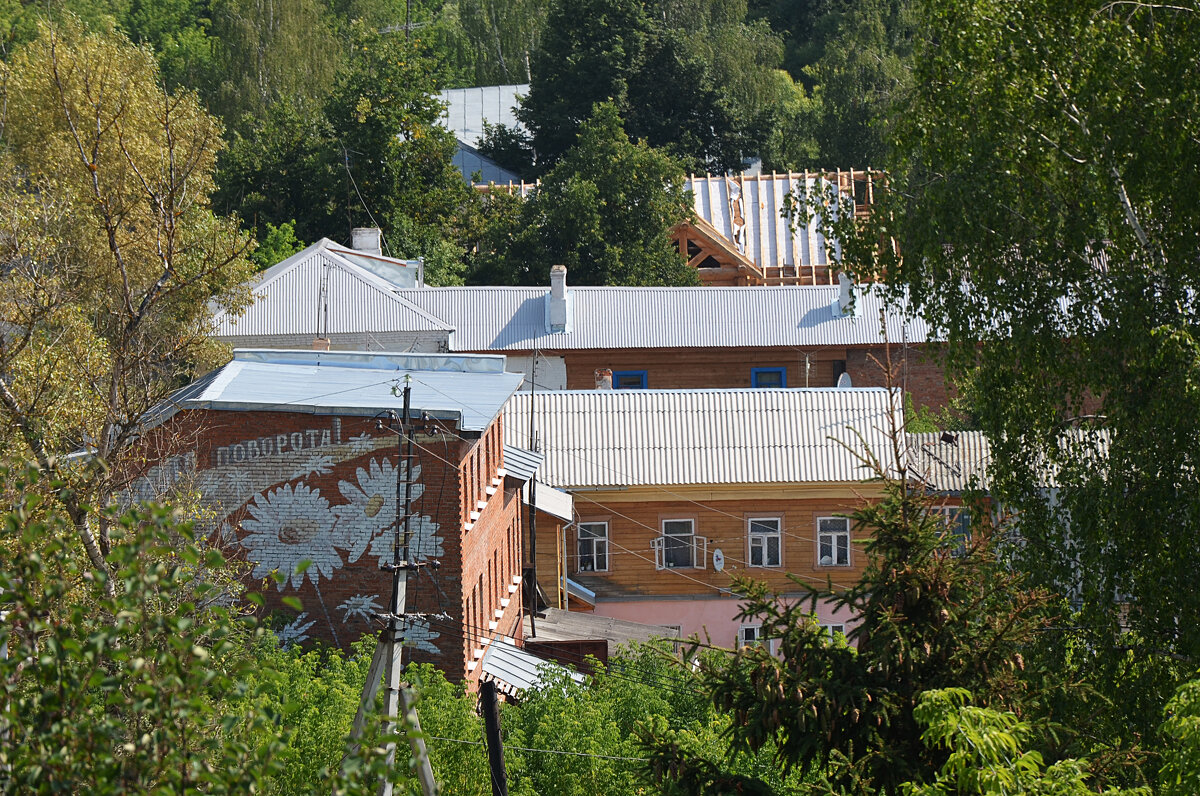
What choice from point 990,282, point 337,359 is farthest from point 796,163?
point 990,282

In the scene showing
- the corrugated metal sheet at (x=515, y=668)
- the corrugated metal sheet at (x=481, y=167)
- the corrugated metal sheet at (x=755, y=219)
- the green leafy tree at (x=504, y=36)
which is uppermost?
the green leafy tree at (x=504, y=36)

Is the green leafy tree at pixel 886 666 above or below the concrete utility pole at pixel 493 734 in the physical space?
above

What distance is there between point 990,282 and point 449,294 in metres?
28.2

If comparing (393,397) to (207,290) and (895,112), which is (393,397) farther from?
(207,290)

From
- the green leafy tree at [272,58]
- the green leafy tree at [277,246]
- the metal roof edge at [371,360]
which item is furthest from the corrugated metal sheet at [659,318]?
the green leafy tree at [272,58]

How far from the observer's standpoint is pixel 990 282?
14492mm

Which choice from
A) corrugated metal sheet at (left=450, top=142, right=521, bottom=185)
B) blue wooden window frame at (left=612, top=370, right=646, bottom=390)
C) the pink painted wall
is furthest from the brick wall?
corrugated metal sheet at (left=450, top=142, right=521, bottom=185)

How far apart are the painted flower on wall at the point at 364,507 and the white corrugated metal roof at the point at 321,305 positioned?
16.5 meters

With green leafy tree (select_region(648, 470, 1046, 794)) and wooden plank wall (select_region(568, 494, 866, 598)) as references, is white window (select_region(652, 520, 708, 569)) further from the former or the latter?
green leafy tree (select_region(648, 470, 1046, 794))

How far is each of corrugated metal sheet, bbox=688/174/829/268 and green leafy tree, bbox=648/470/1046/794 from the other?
41.6 meters

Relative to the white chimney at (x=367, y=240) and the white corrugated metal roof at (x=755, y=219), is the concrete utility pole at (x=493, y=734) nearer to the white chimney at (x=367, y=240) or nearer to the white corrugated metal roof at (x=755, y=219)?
the white chimney at (x=367, y=240)

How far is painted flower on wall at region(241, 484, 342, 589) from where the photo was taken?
66.2ft

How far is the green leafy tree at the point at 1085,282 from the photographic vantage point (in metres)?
13.1

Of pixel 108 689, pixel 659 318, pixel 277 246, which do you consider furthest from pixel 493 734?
pixel 277 246
